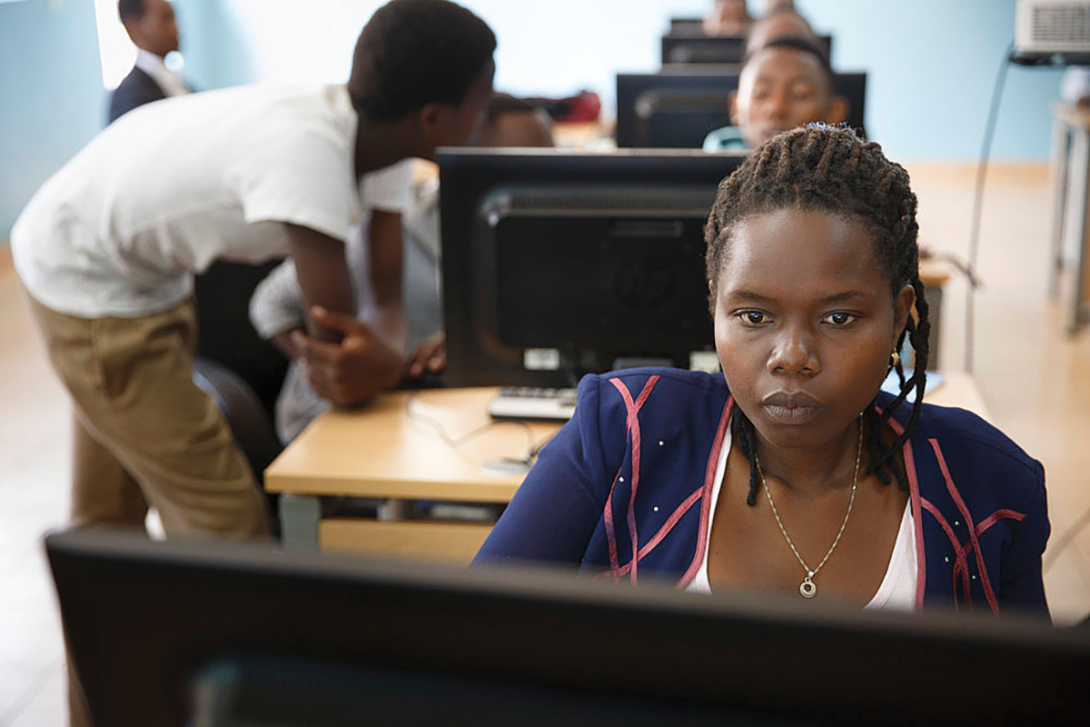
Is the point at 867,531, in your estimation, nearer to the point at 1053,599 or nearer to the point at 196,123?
the point at 196,123

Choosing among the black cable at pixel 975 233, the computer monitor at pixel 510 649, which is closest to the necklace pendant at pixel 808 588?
the computer monitor at pixel 510 649

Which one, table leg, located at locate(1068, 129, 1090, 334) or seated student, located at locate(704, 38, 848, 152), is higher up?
seated student, located at locate(704, 38, 848, 152)

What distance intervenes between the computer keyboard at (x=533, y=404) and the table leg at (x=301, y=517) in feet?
1.13

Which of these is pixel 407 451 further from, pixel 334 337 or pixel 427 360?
pixel 427 360

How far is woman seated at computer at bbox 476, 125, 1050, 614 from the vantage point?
94cm

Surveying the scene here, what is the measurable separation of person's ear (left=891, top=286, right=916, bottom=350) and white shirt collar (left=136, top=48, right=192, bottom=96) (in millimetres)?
3029

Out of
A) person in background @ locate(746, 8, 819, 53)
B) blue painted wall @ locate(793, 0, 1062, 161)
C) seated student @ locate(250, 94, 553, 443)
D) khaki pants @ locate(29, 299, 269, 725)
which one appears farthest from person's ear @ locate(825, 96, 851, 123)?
blue painted wall @ locate(793, 0, 1062, 161)

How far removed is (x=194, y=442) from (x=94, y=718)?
145 cm

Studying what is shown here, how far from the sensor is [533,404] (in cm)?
189

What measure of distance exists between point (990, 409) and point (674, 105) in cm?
154

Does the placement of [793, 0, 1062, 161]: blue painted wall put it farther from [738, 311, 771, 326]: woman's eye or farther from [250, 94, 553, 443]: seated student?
[738, 311, 771, 326]: woman's eye

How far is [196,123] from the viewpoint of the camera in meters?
1.77

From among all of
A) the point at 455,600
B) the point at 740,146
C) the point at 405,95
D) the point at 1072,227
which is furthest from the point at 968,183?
the point at 455,600

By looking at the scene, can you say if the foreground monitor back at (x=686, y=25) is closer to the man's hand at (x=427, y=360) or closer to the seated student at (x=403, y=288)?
the seated student at (x=403, y=288)
